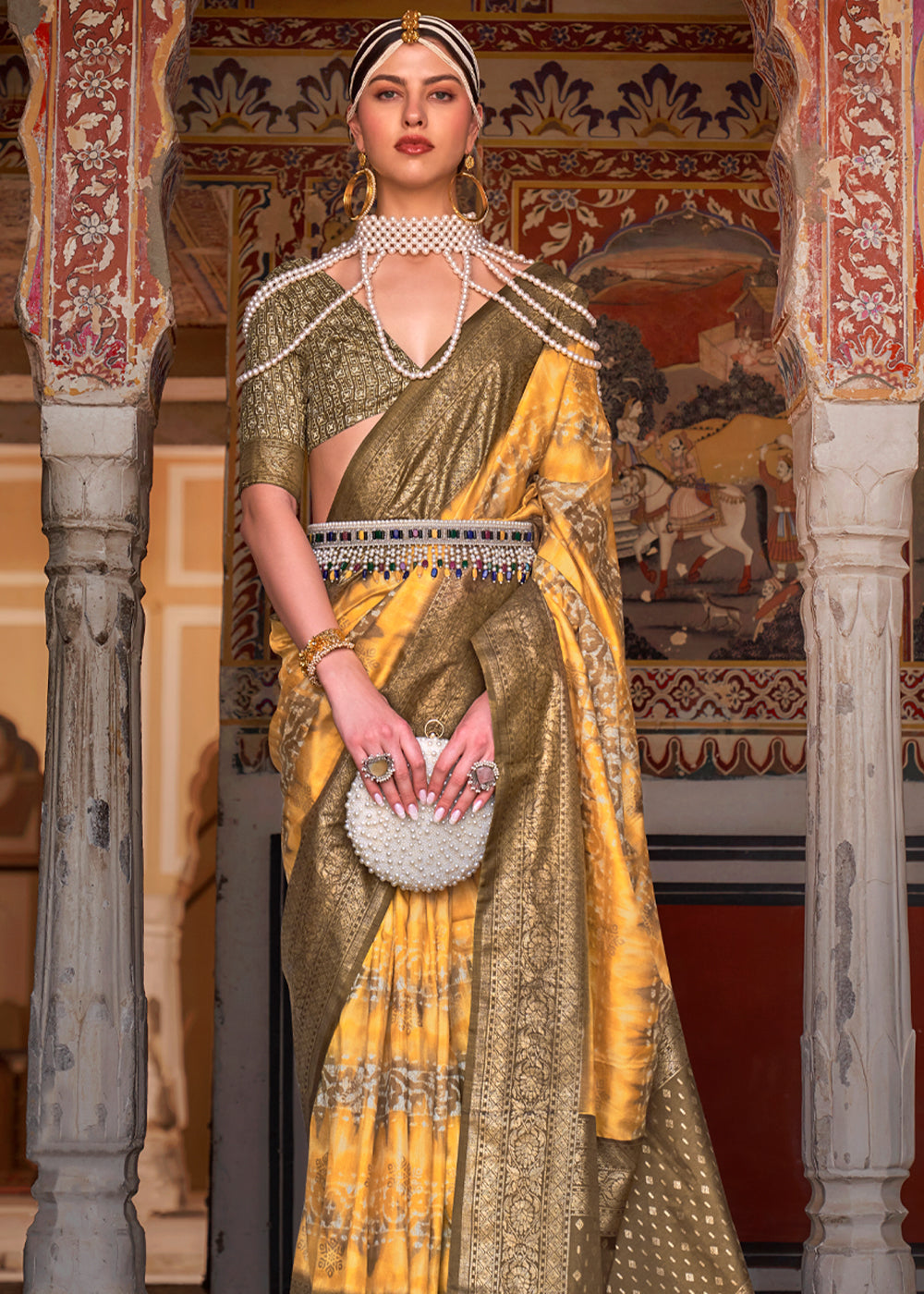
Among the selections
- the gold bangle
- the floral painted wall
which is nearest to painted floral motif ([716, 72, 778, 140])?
the floral painted wall

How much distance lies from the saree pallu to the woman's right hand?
0.27 feet

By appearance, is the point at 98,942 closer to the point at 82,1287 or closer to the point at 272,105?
the point at 82,1287

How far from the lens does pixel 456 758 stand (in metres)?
2.64

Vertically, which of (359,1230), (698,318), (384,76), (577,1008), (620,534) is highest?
(698,318)

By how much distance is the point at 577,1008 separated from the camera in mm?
2654

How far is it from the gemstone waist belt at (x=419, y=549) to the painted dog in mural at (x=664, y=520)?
204cm

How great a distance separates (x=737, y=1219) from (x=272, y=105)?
3.47 m

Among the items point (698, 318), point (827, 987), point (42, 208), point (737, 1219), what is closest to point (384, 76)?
point (42, 208)

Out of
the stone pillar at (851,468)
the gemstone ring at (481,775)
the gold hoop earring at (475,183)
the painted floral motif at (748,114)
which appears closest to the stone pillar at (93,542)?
the gold hoop earring at (475,183)

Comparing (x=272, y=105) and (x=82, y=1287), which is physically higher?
(x=272, y=105)

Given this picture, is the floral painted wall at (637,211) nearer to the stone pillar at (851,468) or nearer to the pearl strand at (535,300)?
the stone pillar at (851,468)

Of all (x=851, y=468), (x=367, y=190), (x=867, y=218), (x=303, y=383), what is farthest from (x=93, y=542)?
(x=867, y=218)

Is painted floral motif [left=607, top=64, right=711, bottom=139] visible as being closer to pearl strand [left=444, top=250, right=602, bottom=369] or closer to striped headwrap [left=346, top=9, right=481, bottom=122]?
striped headwrap [left=346, top=9, right=481, bottom=122]

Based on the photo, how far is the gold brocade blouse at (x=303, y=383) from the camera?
9.39 ft
